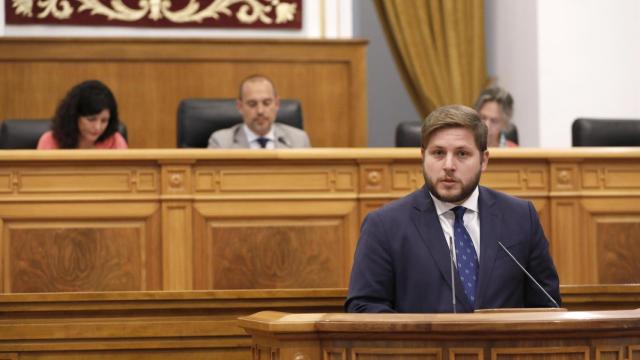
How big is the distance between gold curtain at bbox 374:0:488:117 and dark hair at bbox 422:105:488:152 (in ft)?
16.7

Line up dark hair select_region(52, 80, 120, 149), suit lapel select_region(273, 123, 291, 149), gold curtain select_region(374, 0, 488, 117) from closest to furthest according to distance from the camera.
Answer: dark hair select_region(52, 80, 120, 149), suit lapel select_region(273, 123, 291, 149), gold curtain select_region(374, 0, 488, 117)

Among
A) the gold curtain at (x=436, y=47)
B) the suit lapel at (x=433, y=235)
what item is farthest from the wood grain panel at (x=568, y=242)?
the gold curtain at (x=436, y=47)

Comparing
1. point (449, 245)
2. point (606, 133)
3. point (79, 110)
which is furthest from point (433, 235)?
point (606, 133)

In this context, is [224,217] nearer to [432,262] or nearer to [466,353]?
[432,262]

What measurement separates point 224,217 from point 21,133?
1.33 meters

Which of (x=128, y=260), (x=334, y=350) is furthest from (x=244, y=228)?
(x=334, y=350)

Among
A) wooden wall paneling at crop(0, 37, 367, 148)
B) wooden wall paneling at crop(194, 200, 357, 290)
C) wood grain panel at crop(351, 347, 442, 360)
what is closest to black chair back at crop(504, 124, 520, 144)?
wooden wall paneling at crop(0, 37, 367, 148)

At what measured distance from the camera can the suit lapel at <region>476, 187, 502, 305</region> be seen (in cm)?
286

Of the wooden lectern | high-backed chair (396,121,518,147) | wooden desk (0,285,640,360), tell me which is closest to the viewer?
the wooden lectern

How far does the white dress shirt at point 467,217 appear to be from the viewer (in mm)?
2947

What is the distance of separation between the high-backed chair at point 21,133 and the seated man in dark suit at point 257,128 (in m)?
0.53

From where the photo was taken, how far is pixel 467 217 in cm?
298

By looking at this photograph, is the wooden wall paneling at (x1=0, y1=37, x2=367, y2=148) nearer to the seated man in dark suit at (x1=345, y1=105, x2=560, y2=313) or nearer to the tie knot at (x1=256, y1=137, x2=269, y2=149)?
the tie knot at (x1=256, y1=137, x2=269, y2=149)

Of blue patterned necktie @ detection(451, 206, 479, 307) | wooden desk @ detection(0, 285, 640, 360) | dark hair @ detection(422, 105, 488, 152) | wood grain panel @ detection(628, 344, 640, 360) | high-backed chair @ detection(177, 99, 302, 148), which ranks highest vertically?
high-backed chair @ detection(177, 99, 302, 148)
